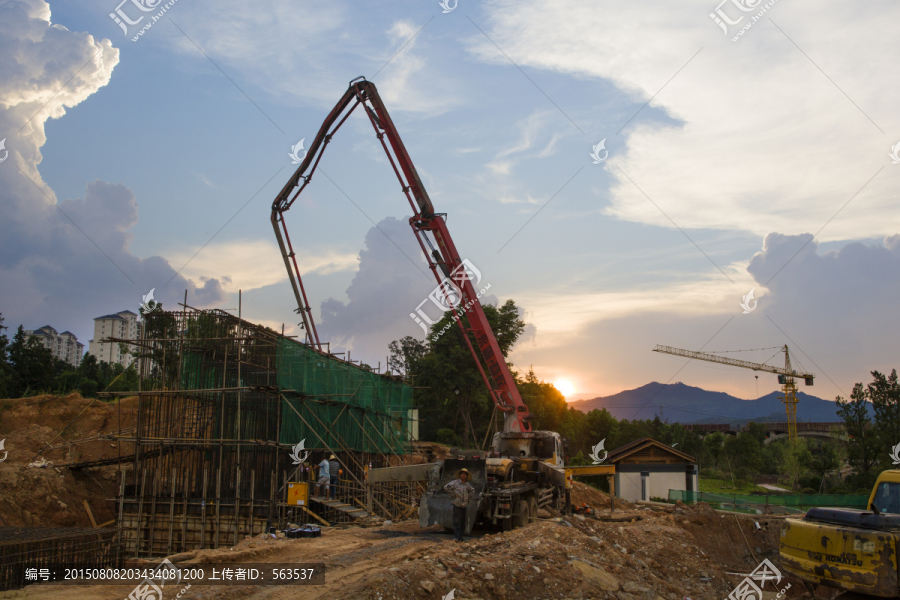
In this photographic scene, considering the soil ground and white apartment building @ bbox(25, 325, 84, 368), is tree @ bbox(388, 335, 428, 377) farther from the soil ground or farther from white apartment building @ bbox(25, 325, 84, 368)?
white apartment building @ bbox(25, 325, 84, 368)

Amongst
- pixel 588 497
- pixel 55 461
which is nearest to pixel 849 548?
pixel 588 497

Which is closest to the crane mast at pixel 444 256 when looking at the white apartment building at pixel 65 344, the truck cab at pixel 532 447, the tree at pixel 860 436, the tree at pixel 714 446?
the truck cab at pixel 532 447

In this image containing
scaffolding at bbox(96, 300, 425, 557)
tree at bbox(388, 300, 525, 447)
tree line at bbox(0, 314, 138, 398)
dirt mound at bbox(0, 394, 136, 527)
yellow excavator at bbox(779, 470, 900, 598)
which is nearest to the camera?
yellow excavator at bbox(779, 470, 900, 598)

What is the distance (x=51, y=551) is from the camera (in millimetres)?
11945

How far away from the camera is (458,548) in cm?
1028

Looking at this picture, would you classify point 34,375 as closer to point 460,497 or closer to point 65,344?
point 460,497

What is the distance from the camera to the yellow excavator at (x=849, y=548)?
330 inches

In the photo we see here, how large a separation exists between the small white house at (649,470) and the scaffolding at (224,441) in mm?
9916

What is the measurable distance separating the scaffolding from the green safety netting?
80 mm

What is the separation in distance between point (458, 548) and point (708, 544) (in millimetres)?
8653

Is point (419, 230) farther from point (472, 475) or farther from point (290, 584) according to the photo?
point (290, 584)

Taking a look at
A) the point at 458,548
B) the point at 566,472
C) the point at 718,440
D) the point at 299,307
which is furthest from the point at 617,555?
the point at 718,440

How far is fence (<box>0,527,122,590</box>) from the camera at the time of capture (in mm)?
11123

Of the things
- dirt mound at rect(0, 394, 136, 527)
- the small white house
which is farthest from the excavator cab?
dirt mound at rect(0, 394, 136, 527)
